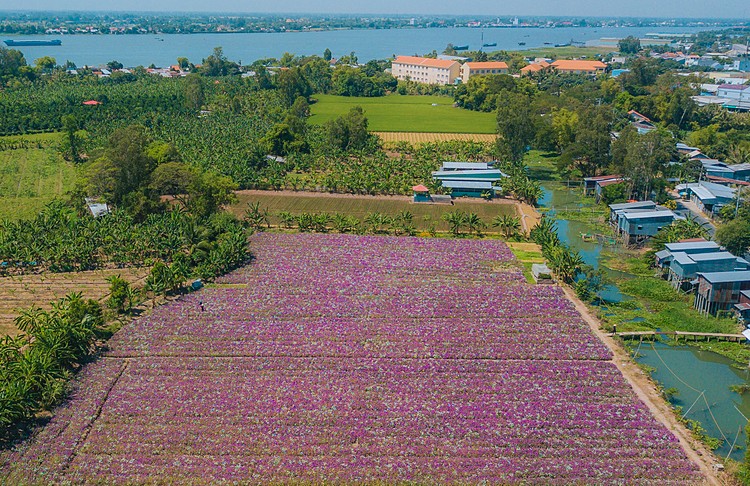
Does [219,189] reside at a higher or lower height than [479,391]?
higher

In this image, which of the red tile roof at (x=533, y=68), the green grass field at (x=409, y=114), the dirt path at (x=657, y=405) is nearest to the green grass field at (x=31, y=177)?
the green grass field at (x=409, y=114)

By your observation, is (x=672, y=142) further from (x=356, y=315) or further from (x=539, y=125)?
(x=356, y=315)

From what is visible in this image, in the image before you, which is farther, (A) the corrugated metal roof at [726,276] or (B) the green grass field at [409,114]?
(B) the green grass field at [409,114]

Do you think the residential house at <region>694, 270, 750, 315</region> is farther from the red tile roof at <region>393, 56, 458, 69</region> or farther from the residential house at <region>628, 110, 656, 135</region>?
the red tile roof at <region>393, 56, 458, 69</region>

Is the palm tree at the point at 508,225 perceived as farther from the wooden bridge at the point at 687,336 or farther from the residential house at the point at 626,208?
the wooden bridge at the point at 687,336

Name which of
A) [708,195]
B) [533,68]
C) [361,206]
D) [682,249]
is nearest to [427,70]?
[533,68]

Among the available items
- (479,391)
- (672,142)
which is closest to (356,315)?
(479,391)
